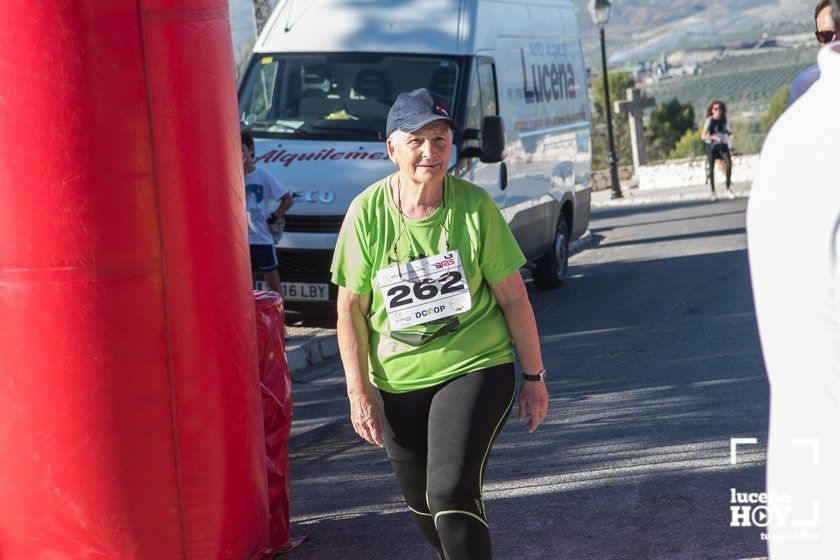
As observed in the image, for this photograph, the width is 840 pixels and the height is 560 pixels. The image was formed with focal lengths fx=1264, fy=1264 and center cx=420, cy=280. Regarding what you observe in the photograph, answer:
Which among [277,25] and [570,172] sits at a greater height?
[277,25]

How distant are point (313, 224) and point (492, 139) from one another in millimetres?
1632

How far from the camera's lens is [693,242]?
1677 centimetres

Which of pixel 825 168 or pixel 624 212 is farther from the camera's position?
pixel 624 212

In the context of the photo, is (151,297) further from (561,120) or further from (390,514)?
(561,120)

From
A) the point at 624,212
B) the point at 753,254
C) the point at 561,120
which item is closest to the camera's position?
the point at 753,254

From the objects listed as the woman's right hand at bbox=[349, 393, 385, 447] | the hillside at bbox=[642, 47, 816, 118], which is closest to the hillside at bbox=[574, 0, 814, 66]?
the hillside at bbox=[642, 47, 816, 118]

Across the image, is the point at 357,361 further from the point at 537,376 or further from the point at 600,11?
the point at 600,11

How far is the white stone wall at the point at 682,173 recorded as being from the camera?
99.6 ft

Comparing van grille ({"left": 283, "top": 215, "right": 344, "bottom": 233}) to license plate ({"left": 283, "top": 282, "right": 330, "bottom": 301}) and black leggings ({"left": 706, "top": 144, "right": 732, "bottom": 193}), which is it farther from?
black leggings ({"left": 706, "top": 144, "right": 732, "bottom": 193})

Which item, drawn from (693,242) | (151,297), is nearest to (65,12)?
(151,297)

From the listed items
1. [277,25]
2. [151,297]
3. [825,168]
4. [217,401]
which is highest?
[277,25]

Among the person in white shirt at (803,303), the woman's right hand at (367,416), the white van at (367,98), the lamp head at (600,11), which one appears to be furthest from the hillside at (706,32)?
the person in white shirt at (803,303)

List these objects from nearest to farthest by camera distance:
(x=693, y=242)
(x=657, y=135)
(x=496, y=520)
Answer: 1. (x=496, y=520)
2. (x=693, y=242)
3. (x=657, y=135)

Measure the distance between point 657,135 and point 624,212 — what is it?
111ft
